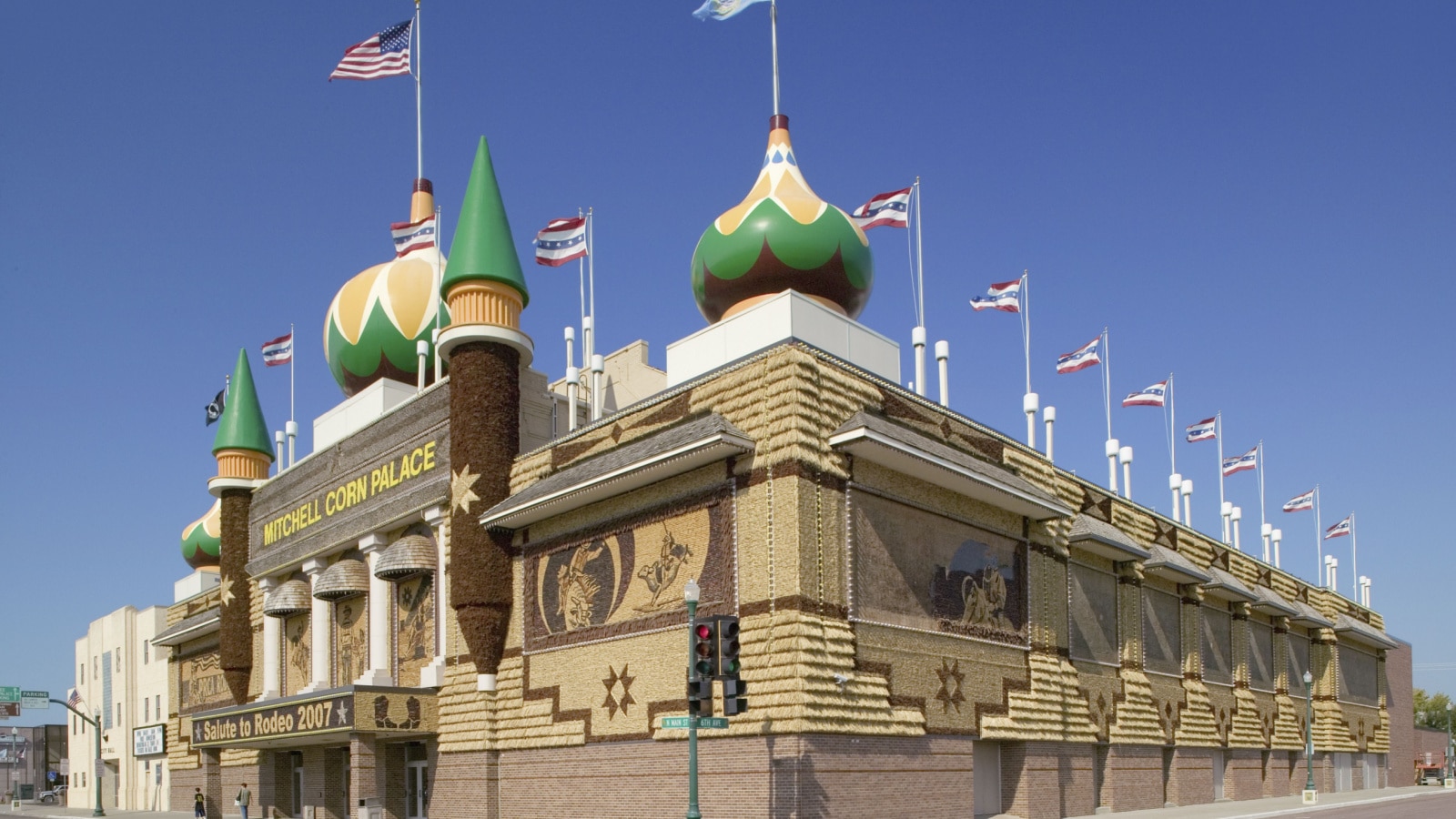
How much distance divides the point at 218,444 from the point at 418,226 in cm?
1543

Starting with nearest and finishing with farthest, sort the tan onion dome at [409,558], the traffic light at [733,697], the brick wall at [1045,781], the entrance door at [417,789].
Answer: the traffic light at [733,697]
the brick wall at [1045,781]
the tan onion dome at [409,558]
the entrance door at [417,789]

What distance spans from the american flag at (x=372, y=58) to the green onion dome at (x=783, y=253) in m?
11.4

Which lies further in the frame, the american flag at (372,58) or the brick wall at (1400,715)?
the brick wall at (1400,715)

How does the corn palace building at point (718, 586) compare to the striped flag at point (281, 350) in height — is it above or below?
below

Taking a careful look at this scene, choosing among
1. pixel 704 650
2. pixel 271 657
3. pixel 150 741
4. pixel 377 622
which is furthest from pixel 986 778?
pixel 150 741

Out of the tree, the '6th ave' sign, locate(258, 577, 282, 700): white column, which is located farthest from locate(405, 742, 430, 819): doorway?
the tree

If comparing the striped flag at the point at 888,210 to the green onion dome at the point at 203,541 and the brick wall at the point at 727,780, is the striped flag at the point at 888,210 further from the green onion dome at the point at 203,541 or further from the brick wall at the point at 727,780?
the green onion dome at the point at 203,541

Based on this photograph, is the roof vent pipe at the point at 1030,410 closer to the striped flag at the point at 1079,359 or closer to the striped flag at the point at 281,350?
the striped flag at the point at 1079,359

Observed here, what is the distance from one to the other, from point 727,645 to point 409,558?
17.9 m

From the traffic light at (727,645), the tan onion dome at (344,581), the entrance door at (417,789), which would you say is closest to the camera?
the traffic light at (727,645)

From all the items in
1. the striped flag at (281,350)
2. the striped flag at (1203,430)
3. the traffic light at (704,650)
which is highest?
the striped flag at (281,350)

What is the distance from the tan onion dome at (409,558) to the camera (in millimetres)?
34156

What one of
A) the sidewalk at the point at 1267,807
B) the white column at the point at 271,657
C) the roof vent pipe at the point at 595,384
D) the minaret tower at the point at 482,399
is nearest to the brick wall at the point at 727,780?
the minaret tower at the point at 482,399

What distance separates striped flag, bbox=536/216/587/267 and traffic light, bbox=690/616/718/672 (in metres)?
18.7
